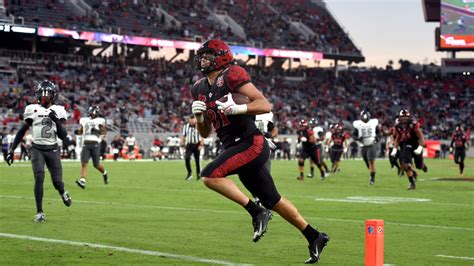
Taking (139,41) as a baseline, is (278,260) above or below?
below

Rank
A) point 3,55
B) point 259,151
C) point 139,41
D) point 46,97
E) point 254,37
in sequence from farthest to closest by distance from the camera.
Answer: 1. point 254,37
2. point 139,41
3. point 3,55
4. point 46,97
5. point 259,151

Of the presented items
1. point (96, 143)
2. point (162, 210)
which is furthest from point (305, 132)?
point (162, 210)

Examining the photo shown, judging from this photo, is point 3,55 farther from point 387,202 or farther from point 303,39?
point 387,202

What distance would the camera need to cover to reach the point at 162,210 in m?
14.8

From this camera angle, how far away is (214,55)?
870 centimetres

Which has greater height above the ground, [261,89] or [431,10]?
[431,10]

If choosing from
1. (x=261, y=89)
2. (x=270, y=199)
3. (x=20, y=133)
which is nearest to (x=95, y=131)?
(x=20, y=133)

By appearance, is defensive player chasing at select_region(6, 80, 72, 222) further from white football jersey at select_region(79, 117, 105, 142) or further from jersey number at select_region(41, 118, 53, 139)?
white football jersey at select_region(79, 117, 105, 142)

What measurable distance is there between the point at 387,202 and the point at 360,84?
184 feet

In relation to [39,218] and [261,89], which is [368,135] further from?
[261,89]

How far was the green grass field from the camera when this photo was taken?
923cm

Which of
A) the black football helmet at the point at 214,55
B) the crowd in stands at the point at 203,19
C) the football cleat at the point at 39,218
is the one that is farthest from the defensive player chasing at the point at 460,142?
the crowd in stands at the point at 203,19

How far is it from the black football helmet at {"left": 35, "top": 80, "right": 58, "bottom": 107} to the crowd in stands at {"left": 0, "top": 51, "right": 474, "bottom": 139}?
32029 mm

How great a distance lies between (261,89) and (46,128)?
50.3 m
